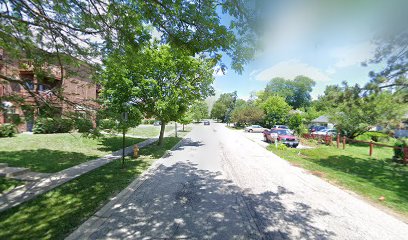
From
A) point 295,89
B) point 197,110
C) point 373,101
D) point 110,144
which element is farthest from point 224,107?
point 373,101

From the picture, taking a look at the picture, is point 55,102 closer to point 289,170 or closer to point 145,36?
point 145,36

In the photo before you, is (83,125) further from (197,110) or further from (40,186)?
(197,110)

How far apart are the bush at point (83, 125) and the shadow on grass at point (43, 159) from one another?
3.88 metres

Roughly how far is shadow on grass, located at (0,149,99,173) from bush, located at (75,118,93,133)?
3876mm

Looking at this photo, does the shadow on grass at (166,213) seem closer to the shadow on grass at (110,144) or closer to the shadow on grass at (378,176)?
the shadow on grass at (378,176)

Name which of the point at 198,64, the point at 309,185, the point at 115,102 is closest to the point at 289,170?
the point at 309,185

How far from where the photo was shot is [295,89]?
8162 cm

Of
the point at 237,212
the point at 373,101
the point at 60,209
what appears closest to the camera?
the point at 60,209

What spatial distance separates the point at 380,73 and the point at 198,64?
10.2m

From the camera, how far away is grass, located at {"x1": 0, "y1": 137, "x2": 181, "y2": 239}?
4115 mm

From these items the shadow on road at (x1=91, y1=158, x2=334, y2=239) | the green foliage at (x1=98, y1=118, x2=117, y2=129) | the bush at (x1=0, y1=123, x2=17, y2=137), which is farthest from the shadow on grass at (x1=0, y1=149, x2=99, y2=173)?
the bush at (x1=0, y1=123, x2=17, y2=137)

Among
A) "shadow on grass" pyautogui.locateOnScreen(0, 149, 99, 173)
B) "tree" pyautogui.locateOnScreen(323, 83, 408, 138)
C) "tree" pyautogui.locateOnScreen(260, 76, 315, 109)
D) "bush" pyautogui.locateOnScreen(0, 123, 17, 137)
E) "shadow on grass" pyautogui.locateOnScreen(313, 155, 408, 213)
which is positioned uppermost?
"tree" pyautogui.locateOnScreen(260, 76, 315, 109)

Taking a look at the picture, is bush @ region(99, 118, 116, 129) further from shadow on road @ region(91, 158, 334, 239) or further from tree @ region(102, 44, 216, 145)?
tree @ region(102, 44, 216, 145)

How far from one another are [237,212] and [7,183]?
7.07m
